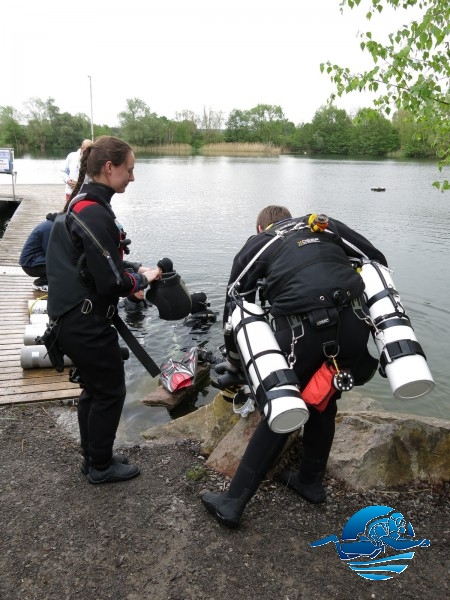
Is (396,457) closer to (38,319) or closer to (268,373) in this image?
(268,373)

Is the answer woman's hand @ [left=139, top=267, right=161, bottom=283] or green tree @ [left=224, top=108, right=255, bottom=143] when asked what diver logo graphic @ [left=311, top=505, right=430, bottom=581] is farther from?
green tree @ [left=224, top=108, right=255, bottom=143]

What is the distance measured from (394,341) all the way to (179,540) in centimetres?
172

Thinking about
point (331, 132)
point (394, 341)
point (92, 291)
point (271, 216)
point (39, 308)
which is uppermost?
point (331, 132)

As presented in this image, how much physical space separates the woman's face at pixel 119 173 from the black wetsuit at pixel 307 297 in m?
0.94

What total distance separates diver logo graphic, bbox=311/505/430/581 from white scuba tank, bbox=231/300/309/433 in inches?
33.3

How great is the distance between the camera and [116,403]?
11.0 feet

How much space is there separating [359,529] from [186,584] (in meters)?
1.09

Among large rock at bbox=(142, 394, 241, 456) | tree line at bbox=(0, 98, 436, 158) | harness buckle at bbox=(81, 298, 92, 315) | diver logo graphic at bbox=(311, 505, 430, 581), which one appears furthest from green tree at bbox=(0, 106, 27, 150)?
diver logo graphic at bbox=(311, 505, 430, 581)

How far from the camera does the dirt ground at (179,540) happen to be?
2.53m

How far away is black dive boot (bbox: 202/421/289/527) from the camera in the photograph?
282cm

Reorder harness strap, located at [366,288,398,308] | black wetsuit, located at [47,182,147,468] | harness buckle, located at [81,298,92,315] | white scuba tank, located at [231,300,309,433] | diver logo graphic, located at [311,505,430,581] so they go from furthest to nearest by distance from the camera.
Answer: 1. harness buckle, located at [81,298,92,315]
2. black wetsuit, located at [47,182,147,468]
3. harness strap, located at [366,288,398,308]
4. diver logo graphic, located at [311,505,430,581]
5. white scuba tank, located at [231,300,309,433]

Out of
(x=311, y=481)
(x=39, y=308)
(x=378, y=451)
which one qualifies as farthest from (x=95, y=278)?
(x=39, y=308)

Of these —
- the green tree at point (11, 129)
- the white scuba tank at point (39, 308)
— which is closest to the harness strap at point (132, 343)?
the white scuba tank at point (39, 308)

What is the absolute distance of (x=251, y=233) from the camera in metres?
17.8
